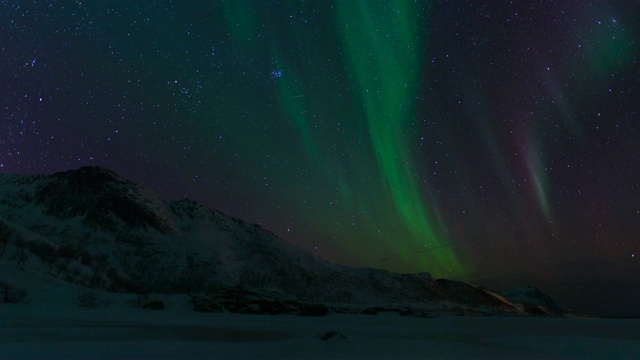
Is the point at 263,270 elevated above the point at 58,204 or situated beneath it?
situated beneath

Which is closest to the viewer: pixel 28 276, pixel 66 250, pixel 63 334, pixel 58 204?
pixel 63 334

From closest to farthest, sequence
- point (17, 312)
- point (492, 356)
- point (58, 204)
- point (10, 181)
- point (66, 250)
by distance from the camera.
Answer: point (492, 356) < point (17, 312) < point (66, 250) < point (58, 204) < point (10, 181)

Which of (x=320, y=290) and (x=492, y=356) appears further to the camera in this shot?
(x=320, y=290)

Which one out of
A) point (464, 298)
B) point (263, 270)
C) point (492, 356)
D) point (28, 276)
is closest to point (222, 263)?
point (263, 270)

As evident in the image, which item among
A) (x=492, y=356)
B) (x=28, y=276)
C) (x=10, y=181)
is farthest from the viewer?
(x=10, y=181)

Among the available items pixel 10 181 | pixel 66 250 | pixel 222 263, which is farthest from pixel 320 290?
pixel 10 181

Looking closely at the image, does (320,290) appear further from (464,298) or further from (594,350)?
(594,350)

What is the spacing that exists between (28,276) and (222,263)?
515ft

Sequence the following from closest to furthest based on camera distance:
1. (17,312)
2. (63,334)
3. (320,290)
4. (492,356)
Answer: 1. (492,356)
2. (63,334)
3. (17,312)
4. (320,290)

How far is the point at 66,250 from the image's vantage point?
125 ft

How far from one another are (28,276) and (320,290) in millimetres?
138629

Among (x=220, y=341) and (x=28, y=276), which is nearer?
(x=220, y=341)

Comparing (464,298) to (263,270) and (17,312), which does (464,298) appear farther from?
(17,312)

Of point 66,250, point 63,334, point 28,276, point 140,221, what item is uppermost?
point 140,221
